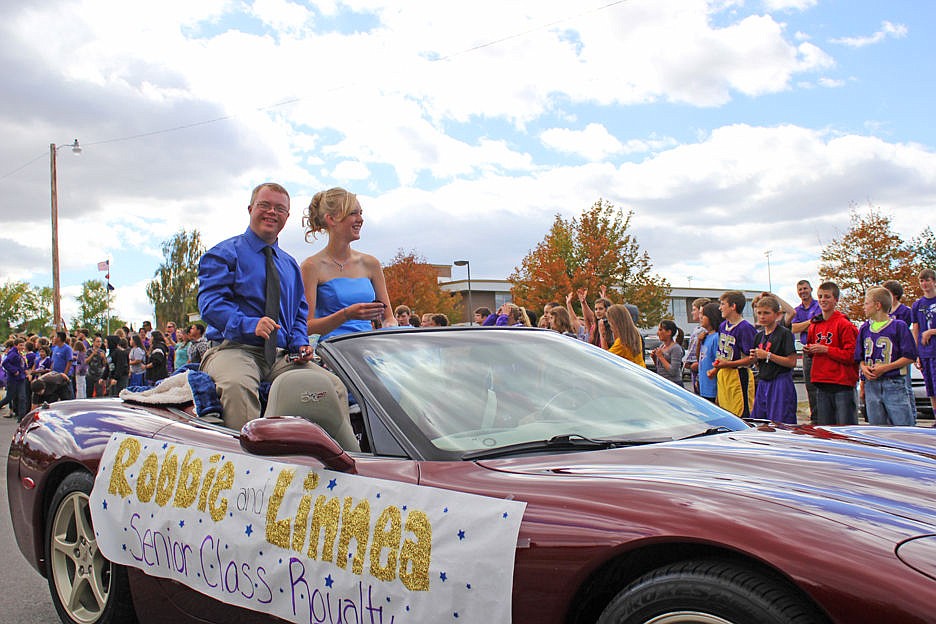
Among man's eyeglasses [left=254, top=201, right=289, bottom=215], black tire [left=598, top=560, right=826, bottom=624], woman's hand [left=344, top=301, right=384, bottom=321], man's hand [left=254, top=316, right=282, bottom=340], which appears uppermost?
man's eyeglasses [left=254, top=201, right=289, bottom=215]

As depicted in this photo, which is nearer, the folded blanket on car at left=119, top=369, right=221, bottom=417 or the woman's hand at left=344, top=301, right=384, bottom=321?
the folded blanket on car at left=119, top=369, right=221, bottom=417

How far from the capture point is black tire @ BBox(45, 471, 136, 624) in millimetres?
3014

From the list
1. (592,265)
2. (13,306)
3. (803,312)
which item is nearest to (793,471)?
(803,312)

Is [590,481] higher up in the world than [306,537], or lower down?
higher up

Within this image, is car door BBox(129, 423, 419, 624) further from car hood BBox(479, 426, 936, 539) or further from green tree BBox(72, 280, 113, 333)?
green tree BBox(72, 280, 113, 333)

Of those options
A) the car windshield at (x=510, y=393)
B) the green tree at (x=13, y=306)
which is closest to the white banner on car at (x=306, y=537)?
the car windshield at (x=510, y=393)

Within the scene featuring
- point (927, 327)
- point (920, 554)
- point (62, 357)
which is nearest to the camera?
point (920, 554)

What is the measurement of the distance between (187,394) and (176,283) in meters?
69.4

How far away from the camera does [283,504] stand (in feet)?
7.59

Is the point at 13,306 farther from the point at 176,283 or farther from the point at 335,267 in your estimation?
the point at 335,267

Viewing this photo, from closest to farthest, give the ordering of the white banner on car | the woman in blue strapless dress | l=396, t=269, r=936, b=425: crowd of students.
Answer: the white banner on car
the woman in blue strapless dress
l=396, t=269, r=936, b=425: crowd of students

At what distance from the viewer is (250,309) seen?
394cm

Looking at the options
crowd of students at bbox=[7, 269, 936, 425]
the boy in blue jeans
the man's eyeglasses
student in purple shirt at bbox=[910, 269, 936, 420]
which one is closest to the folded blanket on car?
the man's eyeglasses

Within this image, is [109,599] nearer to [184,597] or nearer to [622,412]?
[184,597]
